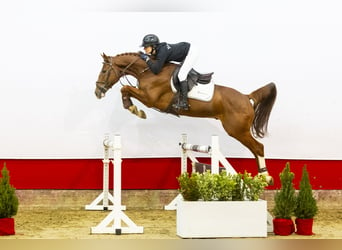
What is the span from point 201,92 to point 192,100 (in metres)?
0.13

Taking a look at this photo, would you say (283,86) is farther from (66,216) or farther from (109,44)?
(66,216)

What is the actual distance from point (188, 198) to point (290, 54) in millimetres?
2819

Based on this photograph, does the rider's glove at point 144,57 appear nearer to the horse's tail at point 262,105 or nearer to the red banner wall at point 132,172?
the horse's tail at point 262,105

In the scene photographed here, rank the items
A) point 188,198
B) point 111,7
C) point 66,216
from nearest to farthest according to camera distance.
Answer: point 188,198, point 66,216, point 111,7

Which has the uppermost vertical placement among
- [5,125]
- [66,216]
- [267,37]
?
[267,37]

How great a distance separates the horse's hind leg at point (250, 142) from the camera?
7.61 meters

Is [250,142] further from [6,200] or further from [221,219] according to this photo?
[6,200]

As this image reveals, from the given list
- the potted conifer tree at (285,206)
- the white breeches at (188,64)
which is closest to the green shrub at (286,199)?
the potted conifer tree at (285,206)

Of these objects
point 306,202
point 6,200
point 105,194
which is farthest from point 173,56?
point 6,200

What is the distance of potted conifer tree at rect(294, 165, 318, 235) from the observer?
253 inches

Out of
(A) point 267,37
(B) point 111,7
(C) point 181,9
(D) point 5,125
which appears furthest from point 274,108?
(D) point 5,125

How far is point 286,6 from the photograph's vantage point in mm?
8242

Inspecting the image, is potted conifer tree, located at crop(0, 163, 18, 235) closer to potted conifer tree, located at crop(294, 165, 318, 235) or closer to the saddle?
the saddle

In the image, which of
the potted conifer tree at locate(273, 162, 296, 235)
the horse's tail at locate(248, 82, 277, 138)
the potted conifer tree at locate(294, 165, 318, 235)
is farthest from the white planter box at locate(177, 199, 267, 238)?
the horse's tail at locate(248, 82, 277, 138)
